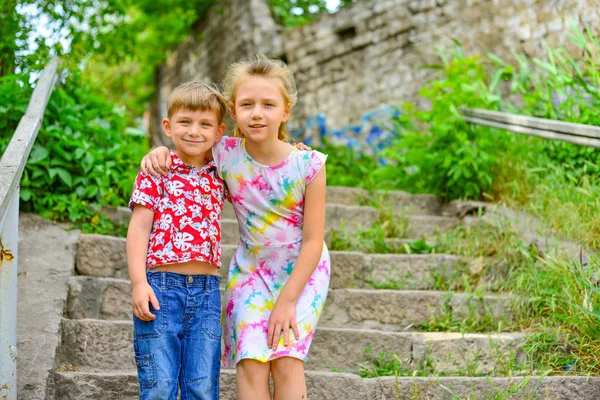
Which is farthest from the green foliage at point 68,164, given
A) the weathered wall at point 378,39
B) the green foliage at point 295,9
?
the green foliage at point 295,9

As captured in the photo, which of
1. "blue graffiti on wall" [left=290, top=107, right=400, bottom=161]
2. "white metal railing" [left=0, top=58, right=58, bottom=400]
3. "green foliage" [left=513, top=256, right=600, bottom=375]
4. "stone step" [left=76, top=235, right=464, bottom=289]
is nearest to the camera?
"white metal railing" [left=0, top=58, right=58, bottom=400]

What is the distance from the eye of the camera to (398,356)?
2951 mm

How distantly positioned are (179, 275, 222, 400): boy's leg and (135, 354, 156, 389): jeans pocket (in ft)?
0.36

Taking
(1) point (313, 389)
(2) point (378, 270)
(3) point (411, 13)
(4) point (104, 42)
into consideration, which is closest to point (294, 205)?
(1) point (313, 389)

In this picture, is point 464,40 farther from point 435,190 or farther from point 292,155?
point 292,155

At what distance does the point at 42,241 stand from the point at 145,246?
1.40 meters

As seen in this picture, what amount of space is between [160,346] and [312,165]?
739mm

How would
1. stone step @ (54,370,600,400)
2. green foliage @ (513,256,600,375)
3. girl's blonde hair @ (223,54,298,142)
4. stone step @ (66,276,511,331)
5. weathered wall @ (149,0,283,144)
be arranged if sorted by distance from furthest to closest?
weathered wall @ (149,0,283,144) < stone step @ (66,276,511,331) < green foliage @ (513,256,600,375) < stone step @ (54,370,600,400) < girl's blonde hair @ (223,54,298,142)

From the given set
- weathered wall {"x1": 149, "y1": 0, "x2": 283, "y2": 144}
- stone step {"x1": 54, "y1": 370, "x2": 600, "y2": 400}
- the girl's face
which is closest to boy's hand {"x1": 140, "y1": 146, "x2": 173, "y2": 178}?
the girl's face

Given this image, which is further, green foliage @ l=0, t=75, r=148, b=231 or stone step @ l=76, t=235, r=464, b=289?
green foliage @ l=0, t=75, r=148, b=231

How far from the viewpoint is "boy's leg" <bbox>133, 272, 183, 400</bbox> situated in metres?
1.99

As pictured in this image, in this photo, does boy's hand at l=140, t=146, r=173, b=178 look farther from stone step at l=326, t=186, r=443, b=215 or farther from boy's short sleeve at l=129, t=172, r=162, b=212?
stone step at l=326, t=186, r=443, b=215

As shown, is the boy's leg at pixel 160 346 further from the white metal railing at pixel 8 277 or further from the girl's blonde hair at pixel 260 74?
the girl's blonde hair at pixel 260 74

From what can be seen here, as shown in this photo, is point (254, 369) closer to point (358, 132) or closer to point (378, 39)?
point (358, 132)
